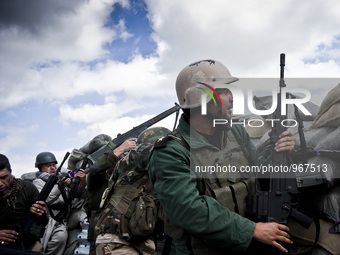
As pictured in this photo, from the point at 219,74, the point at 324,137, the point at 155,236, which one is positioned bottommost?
the point at 155,236

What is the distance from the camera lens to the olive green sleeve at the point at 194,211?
174cm

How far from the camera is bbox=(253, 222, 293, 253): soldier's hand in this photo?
175cm

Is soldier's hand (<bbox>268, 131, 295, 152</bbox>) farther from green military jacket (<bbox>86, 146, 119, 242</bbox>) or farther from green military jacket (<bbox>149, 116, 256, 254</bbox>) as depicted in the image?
green military jacket (<bbox>86, 146, 119, 242</bbox>)

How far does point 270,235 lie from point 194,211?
0.39m

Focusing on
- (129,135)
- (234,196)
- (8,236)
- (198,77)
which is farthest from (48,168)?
(234,196)

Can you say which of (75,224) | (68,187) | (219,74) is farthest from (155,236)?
(75,224)

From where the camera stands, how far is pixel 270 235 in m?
1.76

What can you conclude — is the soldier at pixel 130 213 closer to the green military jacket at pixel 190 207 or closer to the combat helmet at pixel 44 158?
the green military jacket at pixel 190 207

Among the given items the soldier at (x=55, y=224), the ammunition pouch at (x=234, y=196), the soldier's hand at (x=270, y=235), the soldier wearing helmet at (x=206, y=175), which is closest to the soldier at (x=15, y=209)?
the soldier at (x=55, y=224)

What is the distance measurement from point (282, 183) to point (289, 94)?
628 mm

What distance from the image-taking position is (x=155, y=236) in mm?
3092

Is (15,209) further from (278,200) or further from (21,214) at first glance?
Answer: (278,200)

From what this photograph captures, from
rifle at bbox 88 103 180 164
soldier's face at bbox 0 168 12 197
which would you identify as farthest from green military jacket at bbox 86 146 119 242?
soldier's face at bbox 0 168 12 197

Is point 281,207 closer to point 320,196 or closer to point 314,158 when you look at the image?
point 320,196
